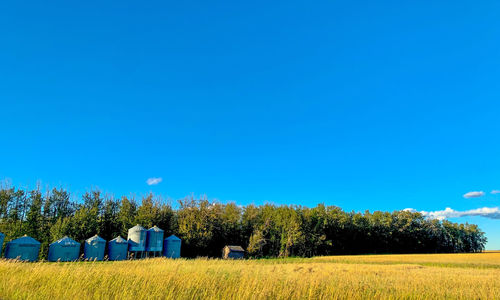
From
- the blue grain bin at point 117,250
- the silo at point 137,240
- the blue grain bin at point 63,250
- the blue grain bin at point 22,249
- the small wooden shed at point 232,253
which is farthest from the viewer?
the small wooden shed at point 232,253

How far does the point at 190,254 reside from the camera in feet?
140

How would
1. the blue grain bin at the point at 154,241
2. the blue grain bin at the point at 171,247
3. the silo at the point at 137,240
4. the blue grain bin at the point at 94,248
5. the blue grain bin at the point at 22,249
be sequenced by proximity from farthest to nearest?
the blue grain bin at the point at 171,247 → the blue grain bin at the point at 154,241 → the silo at the point at 137,240 → the blue grain bin at the point at 94,248 → the blue grain bin at the point at 22,249

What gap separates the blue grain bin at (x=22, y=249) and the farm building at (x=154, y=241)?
429 inches

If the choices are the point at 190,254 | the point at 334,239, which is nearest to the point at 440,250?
the point at 334,239

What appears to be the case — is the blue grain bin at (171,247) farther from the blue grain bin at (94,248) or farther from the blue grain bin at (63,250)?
the blue grain bin at (63,250)

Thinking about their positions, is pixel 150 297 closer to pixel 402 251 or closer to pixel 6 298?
pixel 6 298

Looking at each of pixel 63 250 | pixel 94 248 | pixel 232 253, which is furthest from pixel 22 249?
pixel 232 253

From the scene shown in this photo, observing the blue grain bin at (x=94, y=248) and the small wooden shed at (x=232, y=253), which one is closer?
the blue grain bin at (x=94, y=248)

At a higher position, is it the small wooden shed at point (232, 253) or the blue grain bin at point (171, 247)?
the blue grain bin at point (171, 247)

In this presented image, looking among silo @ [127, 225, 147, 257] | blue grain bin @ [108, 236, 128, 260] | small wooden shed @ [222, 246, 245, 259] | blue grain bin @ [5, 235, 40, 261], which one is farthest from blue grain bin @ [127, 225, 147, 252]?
small wooden shed @ [222, 246, 245, 259]

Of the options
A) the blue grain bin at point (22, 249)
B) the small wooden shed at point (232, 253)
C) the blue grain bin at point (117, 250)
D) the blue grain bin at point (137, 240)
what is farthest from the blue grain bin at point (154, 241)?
the blue grain bin at point (22, 249)

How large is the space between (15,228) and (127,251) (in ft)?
42.0

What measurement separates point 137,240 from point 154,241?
1939 millimetres

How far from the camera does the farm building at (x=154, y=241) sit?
36.0 meters
